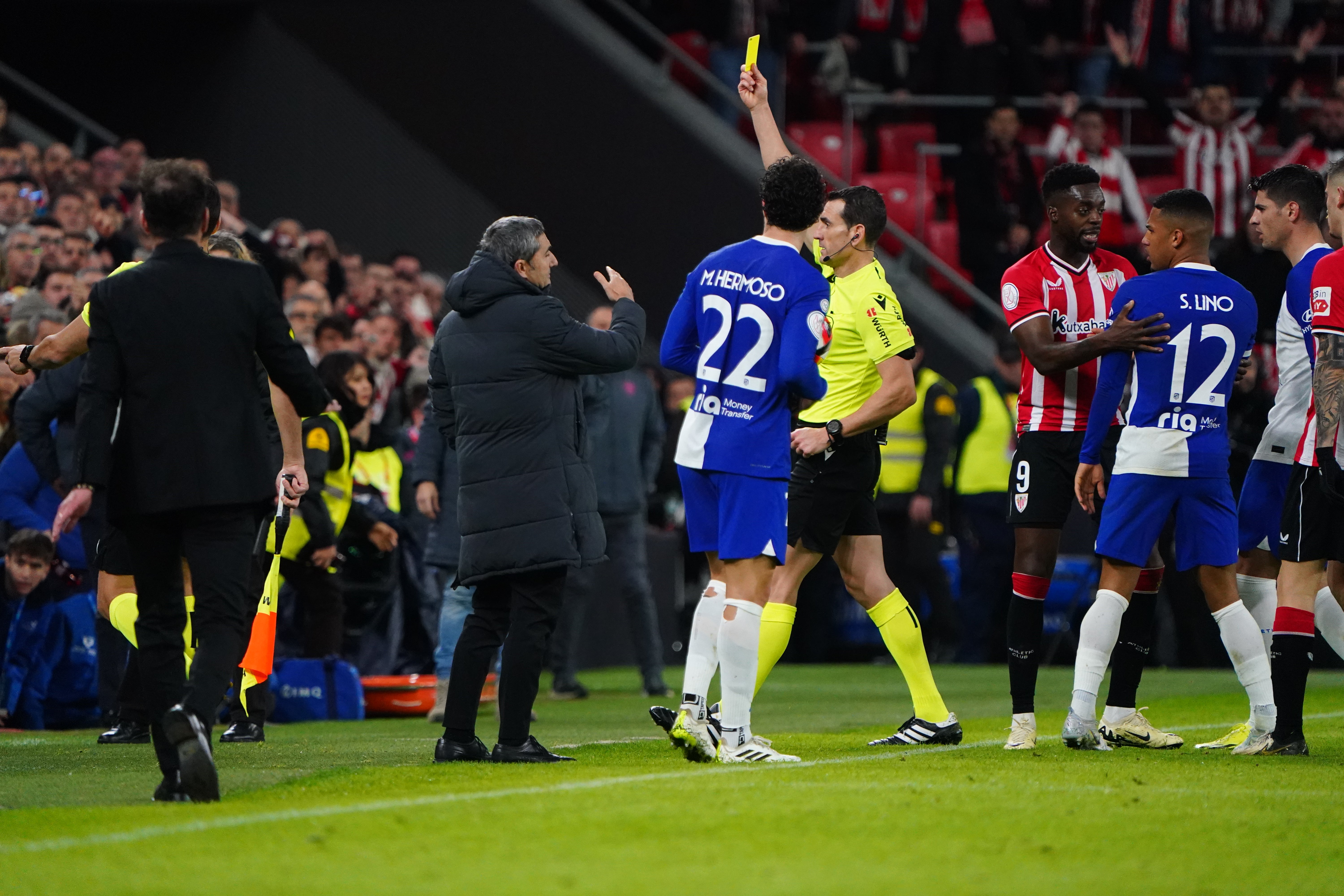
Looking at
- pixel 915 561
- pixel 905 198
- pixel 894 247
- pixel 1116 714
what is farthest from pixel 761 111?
pixel 905 198

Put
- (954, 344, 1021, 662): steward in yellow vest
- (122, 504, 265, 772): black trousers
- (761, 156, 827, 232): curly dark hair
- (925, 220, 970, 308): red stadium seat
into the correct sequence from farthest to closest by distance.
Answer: (925, 220, 970, 308): red stadium seat
(954, 344, 1021, 662): steward in yellow vest
(761, 156, 827, 232): curly dark hair
(122, 504, 265, 772): black trousers

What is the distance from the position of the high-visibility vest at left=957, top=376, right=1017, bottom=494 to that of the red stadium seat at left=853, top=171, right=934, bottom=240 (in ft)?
8.52

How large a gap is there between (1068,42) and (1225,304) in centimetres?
1212

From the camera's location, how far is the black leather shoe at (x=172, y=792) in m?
5.66

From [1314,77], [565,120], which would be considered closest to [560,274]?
[565,120]

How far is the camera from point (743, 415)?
21.5ft

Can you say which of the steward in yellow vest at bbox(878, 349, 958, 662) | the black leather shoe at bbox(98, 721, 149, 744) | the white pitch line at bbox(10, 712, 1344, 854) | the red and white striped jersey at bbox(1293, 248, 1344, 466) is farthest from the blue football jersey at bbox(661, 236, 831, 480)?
the steward in yellow vest at bbox(878, 349, 958, 662)

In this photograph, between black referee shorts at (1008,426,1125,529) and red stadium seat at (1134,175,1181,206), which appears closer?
black referee shorts at (1008,426,1125,529)

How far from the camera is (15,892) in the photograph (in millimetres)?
4277

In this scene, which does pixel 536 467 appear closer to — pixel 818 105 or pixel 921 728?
pixel 921 728

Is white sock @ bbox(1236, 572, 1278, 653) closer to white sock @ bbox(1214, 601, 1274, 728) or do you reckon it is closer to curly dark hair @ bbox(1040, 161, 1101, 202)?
white sock @ bbox(1214, 601, 1274, 728)

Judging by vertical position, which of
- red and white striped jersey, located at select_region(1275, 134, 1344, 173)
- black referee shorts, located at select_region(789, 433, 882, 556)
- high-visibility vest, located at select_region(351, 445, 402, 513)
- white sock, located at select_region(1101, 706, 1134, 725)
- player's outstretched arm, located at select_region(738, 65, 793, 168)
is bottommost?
white sock, located at select_region(1101, 706, 1134, 725)

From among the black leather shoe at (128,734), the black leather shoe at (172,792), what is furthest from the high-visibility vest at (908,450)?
the black leather shoe at (172,792)

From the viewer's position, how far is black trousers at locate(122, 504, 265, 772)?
5648 mm
